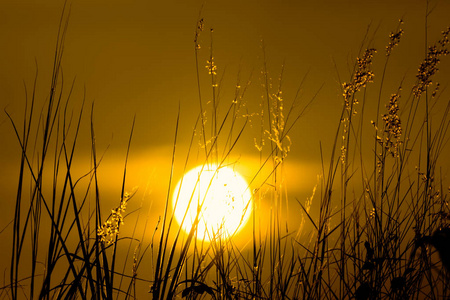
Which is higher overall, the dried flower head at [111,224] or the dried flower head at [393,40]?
the dried flower head at [393,40]

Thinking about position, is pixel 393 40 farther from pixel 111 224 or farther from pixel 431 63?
pixel 111 224

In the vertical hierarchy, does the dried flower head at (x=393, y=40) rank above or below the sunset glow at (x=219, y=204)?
above

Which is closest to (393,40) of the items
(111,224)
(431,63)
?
(431,63)

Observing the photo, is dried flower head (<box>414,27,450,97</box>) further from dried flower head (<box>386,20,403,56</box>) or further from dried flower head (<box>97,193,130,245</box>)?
dried flower head (<box>97,193,130,245</box>)

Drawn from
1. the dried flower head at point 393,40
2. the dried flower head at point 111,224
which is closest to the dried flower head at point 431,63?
the dried flower head at point 393,40

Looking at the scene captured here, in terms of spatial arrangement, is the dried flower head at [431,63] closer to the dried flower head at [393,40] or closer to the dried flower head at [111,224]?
the dried flower head at [393,40]

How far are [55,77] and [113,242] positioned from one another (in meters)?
0.46

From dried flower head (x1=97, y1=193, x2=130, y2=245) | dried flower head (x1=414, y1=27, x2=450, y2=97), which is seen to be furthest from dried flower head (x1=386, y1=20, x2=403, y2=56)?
dried flower head (x1=97, y1=193, x2=130, y2=245)

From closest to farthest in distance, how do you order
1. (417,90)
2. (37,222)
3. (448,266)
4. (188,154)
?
(448,266), (37,222), (188,154), (417,90)

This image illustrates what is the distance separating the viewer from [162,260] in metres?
1.33

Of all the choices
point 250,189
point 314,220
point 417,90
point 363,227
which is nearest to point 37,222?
point 250,189

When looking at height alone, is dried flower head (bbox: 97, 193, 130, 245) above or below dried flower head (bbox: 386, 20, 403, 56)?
below

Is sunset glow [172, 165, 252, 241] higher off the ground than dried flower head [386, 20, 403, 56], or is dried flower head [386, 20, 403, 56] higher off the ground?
dried flower head [386, 20, 403, 56]

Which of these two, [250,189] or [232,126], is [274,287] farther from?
[232,126]
